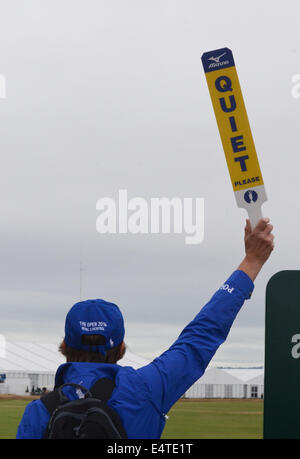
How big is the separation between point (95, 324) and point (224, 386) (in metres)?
58.5

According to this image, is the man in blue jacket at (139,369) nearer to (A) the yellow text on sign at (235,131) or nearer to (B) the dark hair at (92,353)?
(B) the dark hair at (92,353)

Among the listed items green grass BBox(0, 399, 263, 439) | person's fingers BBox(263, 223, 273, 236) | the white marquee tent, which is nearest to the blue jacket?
person's fingers BBox(263, 223, 273, 236)

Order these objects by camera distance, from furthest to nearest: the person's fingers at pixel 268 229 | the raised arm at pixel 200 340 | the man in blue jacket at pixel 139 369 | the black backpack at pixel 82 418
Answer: the person's fingers at pixel 268 229
the raised arm at pixel 200 340
the man in blue jacket at pixel 139 369
the black backpack at pixel 82 418

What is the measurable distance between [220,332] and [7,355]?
5277 centimetres

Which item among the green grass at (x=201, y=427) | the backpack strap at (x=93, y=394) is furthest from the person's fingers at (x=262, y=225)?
the green grass at (x=201, y=427)

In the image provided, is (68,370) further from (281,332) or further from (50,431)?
(281,332)

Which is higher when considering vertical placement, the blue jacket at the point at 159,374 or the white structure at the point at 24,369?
the blue jacket at the point at 159,374

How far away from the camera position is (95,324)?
276 centimetres

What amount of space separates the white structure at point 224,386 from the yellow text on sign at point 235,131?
180ft

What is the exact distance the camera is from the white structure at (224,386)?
58031 millimetres

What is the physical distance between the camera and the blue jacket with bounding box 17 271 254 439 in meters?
2.61

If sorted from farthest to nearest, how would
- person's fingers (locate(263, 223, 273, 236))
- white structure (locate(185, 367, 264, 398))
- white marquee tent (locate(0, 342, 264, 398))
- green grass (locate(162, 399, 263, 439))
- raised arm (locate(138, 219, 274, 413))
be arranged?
white structure (locate(185, 367, 264, 398)) < white marquee tent (locate(0, 342, 264, 398)) < green grass (locate(162, 399, 263, 439)) < person's fingers (locate(263, 223, 273, 236)) < raised arm (locate(138, 219, 274, 413))

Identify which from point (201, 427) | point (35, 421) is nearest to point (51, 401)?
point (35, 421)

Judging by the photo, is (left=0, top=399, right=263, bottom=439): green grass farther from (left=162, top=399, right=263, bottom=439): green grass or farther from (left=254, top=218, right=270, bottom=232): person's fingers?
(left=254, top=218, right=270, bottom=232): person's fingers
